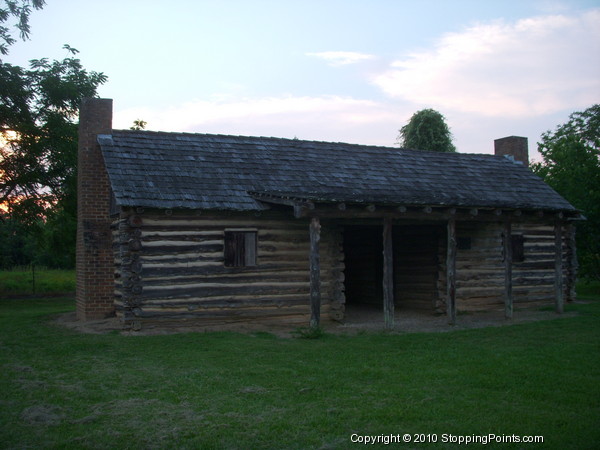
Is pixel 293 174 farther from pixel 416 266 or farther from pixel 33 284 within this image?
pixel 33 284

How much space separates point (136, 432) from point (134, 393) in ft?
5.46

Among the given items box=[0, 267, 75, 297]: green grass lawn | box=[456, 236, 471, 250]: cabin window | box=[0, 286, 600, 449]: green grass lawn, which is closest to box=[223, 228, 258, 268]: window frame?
box=[0, 286, 600, 449]: green grass lawn

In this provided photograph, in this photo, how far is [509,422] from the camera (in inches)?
245

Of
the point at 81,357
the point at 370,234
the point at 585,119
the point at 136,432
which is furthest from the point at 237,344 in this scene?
the point at 585,119

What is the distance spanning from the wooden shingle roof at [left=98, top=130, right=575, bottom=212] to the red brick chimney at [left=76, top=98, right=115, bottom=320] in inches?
25.8

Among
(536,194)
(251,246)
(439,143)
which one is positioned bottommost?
(251,246)

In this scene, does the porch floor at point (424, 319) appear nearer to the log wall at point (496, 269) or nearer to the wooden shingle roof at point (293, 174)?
the log wall at point (496, 269)

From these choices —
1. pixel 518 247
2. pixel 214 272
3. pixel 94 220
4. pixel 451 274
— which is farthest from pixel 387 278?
pixel 94 220

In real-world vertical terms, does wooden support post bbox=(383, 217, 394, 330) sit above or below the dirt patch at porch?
above

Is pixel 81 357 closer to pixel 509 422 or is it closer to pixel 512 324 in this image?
pixel 509 422

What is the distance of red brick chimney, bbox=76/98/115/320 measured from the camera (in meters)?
15.1

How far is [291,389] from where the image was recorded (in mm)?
7797

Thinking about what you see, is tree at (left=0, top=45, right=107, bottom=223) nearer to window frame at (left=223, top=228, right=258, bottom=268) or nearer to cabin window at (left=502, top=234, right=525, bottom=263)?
window frame at (left=223, top=228, right=258, bottom=268)

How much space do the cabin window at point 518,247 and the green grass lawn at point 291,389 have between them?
626 cm
